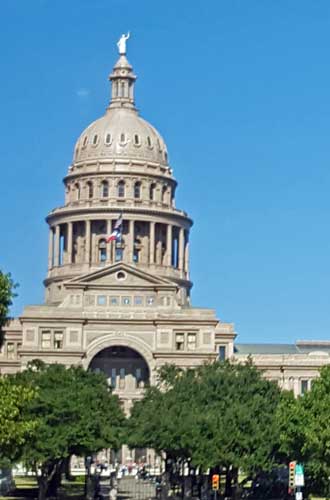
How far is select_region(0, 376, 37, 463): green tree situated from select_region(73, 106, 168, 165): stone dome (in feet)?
340

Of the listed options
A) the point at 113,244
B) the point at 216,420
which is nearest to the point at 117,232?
the point at 113,244

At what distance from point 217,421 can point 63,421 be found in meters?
10.2

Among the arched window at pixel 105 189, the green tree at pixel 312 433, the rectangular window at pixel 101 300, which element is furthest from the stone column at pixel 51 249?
the green tree at pixel 312 433

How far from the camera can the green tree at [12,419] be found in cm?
7781

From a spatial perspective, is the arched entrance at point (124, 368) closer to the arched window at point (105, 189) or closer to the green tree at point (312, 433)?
the arched window at point (105, 189)

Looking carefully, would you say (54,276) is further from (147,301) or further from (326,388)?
(326,388)

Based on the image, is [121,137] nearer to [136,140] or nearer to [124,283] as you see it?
[136,140]

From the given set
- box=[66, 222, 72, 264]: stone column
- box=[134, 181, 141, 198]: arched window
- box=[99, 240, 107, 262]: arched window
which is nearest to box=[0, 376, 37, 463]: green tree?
box=[99, 240, 107, 262]: arched window

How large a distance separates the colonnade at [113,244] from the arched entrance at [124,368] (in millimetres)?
17453

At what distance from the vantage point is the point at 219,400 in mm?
105312

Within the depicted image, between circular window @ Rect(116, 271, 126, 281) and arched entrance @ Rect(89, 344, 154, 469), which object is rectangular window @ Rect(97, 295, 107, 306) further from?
arched entrance @ Rect(89, 344, 154, 469)

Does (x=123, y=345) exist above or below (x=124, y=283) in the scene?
below

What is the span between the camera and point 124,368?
163 metres

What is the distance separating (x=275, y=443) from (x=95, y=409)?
48.1ft
